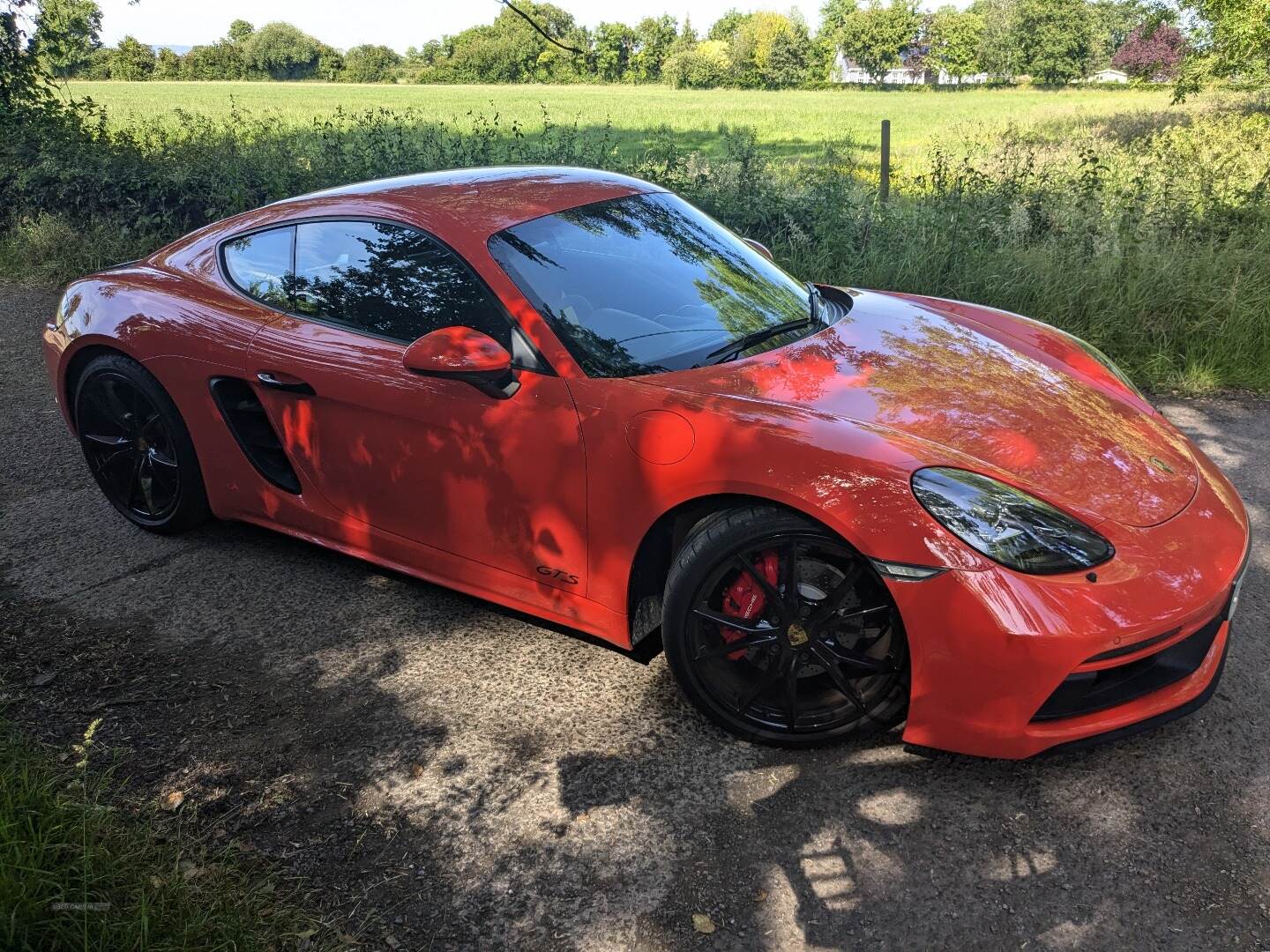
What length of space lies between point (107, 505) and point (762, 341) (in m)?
3.38

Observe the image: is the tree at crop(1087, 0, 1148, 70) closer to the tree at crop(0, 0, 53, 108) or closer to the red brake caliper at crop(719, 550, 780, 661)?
the tree at crop(0, 0, 53, 108)

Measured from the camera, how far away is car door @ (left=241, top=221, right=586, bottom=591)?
9.61 ft

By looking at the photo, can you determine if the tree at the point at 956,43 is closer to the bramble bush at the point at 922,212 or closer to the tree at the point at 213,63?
the tree at the point at 213,63

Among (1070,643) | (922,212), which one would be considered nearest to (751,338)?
(1070,643)

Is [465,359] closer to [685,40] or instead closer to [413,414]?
[413,414]

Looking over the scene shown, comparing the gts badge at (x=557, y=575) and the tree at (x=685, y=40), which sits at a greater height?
the tree at (x=685, y=40)

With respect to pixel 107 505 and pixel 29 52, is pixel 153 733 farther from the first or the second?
pixel 29 52

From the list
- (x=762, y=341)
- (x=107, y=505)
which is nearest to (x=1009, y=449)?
(x=762, y=341)

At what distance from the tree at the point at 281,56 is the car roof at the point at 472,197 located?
3351 inches

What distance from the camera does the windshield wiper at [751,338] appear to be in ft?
9.84

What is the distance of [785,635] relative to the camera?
262 cm

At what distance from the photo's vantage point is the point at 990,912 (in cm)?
217

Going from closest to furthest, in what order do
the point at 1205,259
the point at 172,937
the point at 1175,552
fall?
the point at 172,937
the point at 1175,552
the point at 1205,259

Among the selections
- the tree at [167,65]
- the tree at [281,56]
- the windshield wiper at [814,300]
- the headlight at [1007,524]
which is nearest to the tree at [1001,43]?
the tree at [281,56]
